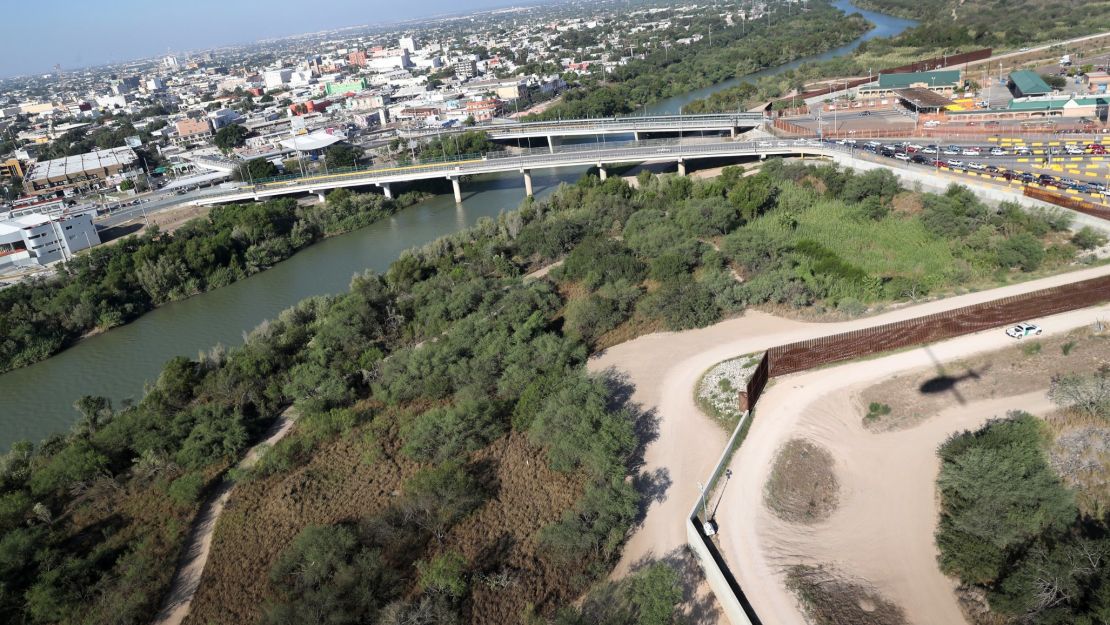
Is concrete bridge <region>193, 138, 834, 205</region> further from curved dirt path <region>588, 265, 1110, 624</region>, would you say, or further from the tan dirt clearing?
the tan dirt clearing

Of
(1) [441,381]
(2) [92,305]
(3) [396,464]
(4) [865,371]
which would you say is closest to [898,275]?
(4) [865,371]

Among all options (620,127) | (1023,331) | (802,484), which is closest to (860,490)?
(802,484)

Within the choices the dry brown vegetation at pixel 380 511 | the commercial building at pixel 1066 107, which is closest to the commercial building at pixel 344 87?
the commercial building at pixel 1066 107

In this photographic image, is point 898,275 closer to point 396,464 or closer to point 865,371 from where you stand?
point 865,371

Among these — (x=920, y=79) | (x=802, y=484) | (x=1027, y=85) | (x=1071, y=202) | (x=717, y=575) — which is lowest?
(x=802, y=484)

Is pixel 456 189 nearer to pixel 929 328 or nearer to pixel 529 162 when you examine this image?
pixel 529 162
